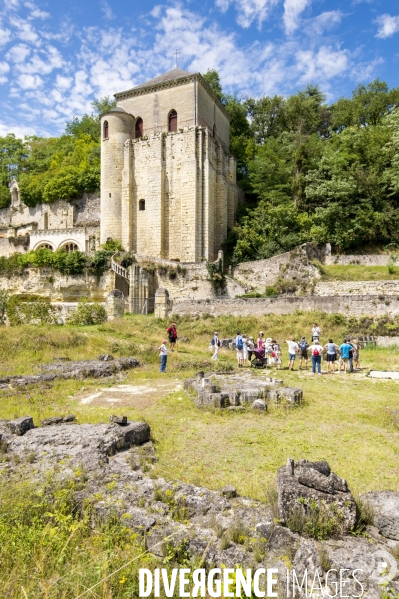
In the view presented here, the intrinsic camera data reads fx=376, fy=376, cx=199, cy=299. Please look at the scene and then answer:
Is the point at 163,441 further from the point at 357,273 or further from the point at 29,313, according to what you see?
the point at 357,273

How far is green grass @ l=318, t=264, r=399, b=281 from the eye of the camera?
81.1ft

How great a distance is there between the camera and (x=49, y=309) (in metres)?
21.7

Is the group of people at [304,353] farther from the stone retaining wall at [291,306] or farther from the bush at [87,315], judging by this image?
the bush at [87,315]

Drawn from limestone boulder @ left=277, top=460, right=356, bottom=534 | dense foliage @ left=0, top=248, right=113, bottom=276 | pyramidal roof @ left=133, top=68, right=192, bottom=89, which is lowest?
limestone boulder @ left=277, top=460, right=356, bottom=534

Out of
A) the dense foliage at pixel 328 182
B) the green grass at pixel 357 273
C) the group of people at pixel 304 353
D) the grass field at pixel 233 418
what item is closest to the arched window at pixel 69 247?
the dense foliage at pixel 328 182

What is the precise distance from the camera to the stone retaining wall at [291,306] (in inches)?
781

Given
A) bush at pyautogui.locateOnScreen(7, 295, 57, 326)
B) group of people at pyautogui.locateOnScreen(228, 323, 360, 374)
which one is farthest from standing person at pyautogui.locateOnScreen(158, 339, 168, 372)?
bush at pyautogui.locateOnScreen(7, 295, 57, 326)

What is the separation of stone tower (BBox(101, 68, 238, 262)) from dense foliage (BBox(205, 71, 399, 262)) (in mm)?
3946

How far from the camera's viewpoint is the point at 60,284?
31469 millimetres

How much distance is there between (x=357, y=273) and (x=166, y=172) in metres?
18.8

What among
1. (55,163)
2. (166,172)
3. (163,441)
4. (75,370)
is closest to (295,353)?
(75,370)

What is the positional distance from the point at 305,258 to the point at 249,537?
24.5 m

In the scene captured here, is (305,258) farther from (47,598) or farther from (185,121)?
(47,598)

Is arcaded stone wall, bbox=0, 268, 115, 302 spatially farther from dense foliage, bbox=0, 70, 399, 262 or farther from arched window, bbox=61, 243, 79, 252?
arched window, bbox=61, 243, 79, 252
